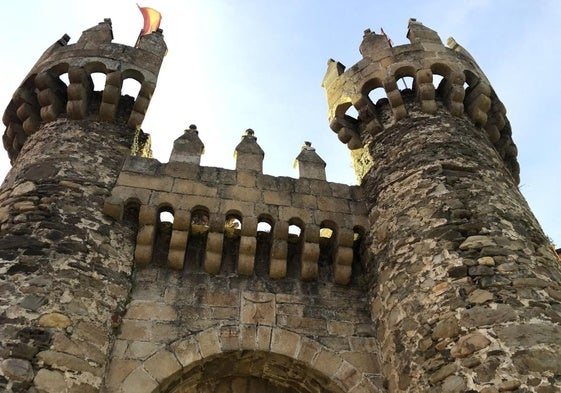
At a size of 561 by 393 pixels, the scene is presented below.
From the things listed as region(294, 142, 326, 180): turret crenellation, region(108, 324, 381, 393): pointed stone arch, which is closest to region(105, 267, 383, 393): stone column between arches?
region(108, 324, 381, 393): pointed stone arch

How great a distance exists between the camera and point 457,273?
5.12 metres

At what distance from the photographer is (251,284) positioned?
6.02 metres

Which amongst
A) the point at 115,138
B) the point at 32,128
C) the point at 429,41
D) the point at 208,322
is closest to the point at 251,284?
the point at 208,322

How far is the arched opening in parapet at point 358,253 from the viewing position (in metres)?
6.40

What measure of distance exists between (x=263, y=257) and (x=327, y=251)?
0.78m

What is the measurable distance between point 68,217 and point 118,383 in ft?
5.86

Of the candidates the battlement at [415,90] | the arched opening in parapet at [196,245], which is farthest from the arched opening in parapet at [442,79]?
the arched opening in parapet at [196,245]

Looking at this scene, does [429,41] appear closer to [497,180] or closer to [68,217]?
[497,180]

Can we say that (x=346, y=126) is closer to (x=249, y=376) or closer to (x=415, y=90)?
(x=415, y=90)

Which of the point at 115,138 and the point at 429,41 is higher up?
the point at 429,41

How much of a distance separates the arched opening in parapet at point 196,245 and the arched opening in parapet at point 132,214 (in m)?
0.59

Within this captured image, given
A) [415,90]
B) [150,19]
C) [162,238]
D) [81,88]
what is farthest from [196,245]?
[150,19]

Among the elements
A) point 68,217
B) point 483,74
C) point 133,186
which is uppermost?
point 483,74

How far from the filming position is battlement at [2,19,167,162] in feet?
23.9
